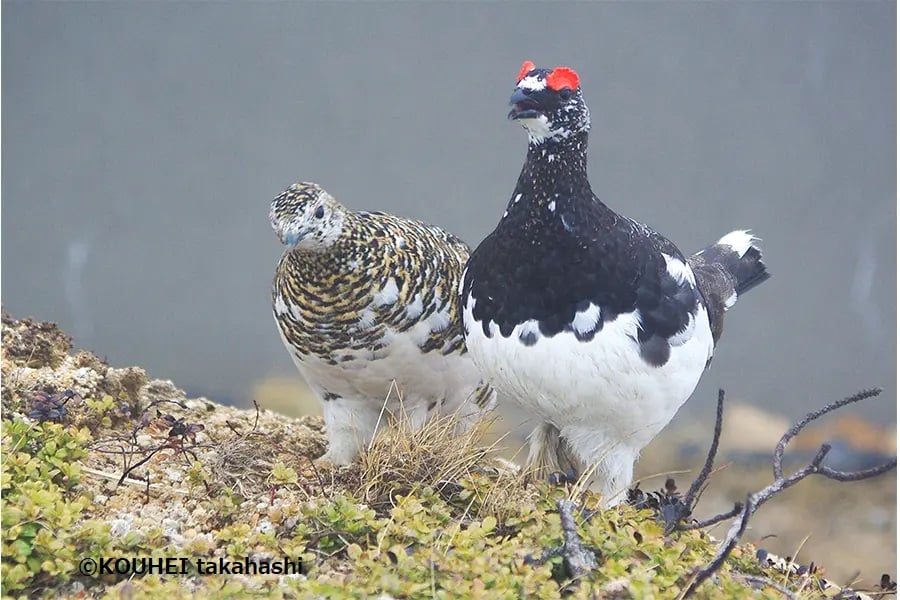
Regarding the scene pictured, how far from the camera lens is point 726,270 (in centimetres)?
302

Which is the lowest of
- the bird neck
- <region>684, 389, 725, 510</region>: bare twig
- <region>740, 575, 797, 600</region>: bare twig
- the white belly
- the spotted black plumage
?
<region>740, 575, 797, 600</region>: bare twig

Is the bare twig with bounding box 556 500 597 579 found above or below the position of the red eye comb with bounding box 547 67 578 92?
below

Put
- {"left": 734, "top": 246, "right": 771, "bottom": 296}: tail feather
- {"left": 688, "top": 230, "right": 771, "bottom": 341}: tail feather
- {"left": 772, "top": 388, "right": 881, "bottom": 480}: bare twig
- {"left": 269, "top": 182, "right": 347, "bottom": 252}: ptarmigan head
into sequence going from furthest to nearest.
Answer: {"left": 734, "top": 246, "right": 771, "bottom": 296}: tail feather < {"left": 688, "top": 230, "right": 771, "bottom": 341}: tail feather < {"left": 269, "top": 182, "right": 347, "bottom": 252}: ptarmigan head < {"left": 772, "top": 388, "right": 881, "bottom": 480}: bare twig

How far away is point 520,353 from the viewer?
2.42 metres

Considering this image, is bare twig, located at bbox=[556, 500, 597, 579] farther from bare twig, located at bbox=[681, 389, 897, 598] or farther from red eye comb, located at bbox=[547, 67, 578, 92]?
red eye comb, located at bbox=[547, 67, 578, 92]

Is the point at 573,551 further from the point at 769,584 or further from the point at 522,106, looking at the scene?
the point at 522,106

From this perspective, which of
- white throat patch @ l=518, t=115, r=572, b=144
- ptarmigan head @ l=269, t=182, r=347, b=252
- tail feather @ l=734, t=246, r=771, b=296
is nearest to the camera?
white throat patch @ l=518, t=115, r=572, b=144

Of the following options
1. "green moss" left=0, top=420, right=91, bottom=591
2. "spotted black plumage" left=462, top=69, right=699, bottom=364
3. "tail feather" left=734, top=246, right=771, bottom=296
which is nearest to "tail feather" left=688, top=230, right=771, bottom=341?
"tail feather" left=734, top=246, right=771, bottom=296

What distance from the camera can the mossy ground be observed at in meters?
2.09

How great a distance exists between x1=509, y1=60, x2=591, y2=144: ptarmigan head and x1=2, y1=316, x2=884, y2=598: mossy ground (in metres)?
0.81

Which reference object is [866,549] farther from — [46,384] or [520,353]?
[46,384]

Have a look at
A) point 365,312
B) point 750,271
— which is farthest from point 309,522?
point 750,271

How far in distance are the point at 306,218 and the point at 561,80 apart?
0.70 meters

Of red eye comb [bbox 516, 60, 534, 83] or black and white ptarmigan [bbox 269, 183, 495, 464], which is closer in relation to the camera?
red eye comb [bbox 516, 60, 534, 83]
